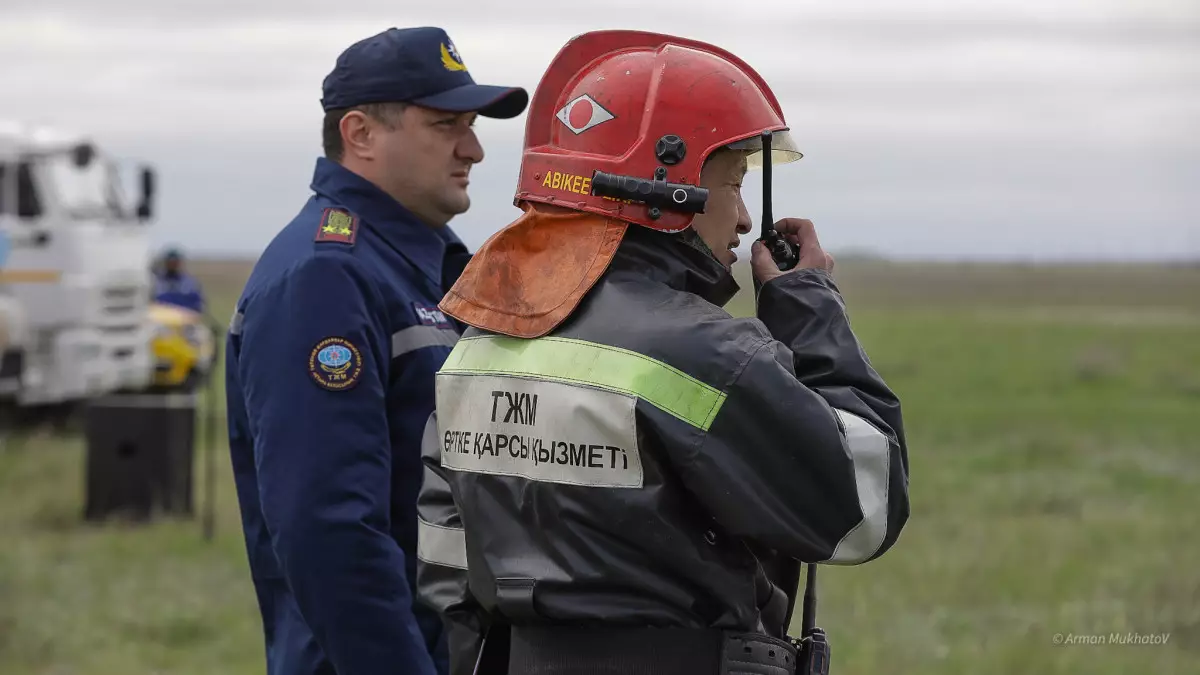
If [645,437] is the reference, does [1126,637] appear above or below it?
below

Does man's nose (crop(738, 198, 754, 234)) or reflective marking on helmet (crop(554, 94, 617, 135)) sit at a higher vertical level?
reflective marking on helmet (crop(554, 94, 617, 135))

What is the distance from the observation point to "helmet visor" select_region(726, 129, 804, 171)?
2555mm

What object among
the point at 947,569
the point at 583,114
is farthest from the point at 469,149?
the point at 947,569

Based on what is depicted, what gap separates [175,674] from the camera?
698 centimetres

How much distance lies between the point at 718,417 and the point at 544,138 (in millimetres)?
682

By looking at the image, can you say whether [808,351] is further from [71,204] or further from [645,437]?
[71,204]

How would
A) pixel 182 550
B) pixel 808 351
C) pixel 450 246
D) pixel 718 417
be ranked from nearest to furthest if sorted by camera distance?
pixel 718 417, pixel 808 351, pixel 450 246, pixel 182 550

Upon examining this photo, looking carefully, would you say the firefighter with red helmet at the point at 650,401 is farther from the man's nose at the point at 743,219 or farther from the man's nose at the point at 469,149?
the man's nose at the point at 469,149

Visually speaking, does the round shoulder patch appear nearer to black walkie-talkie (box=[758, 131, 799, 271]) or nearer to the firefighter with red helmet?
the firefighter with red helmet

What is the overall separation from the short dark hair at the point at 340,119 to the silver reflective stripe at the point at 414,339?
1.83 ft

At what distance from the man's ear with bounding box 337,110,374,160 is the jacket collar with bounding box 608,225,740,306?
1255 mm

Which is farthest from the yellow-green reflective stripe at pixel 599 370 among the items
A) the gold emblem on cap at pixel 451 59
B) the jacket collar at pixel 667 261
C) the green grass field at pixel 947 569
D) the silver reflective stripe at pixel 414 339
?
the green grass field at pixel 947 569

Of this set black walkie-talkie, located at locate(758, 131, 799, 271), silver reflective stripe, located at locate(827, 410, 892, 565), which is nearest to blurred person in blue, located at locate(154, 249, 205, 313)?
black walkie-talkie, located at locate(758, 131, 799, 271)

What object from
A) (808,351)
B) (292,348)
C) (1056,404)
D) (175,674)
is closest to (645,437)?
(808,351)
